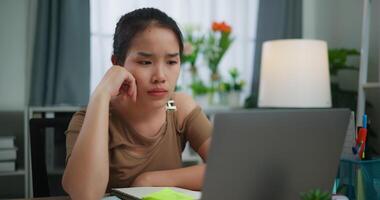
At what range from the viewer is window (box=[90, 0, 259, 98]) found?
3055 millimetres

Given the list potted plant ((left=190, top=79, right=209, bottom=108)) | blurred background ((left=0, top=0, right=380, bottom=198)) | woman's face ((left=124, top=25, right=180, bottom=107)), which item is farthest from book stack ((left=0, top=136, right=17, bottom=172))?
woman's face ((left=124, top=25, right=180, bottom=107))

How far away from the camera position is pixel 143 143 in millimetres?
1302

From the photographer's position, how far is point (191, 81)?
3191mm

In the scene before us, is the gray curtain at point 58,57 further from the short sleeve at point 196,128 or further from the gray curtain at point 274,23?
the short sleeve at point 196,128

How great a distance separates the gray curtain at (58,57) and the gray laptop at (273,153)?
90.4 inches

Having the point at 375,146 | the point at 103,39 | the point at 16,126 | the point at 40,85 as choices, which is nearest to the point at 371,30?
the point at 375,146

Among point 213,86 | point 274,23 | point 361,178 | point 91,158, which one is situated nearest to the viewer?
point 361,178

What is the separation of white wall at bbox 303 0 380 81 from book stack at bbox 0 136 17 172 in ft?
7.07

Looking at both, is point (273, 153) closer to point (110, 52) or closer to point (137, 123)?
point (137, 123)

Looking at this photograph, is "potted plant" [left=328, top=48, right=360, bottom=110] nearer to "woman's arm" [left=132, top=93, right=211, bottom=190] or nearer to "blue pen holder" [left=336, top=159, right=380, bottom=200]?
"woman's arm" [left=132, top=93, right=211, bottom=190]

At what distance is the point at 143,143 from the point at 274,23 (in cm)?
230

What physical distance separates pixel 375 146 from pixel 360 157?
6.52ft

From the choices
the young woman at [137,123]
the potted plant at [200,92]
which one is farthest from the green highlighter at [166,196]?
the potted plant at [200,92]

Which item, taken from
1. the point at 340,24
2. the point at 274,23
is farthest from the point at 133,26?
the point at 340,24
